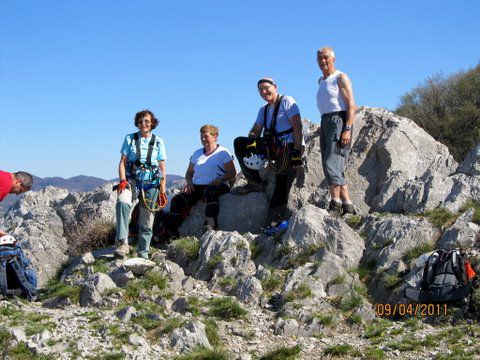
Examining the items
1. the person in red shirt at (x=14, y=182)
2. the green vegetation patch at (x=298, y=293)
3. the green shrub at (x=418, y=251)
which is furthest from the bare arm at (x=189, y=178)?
the green shrub at (x=418, y=251)

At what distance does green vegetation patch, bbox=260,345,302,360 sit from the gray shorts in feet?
14.0

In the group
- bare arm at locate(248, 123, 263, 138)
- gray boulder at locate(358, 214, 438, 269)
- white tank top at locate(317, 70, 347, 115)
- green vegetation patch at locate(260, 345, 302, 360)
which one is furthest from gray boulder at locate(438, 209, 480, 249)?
bare arm at locate(248, 123, 263, 138)

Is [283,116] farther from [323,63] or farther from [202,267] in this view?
[202,267]

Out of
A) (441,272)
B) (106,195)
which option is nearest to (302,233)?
(441,272)

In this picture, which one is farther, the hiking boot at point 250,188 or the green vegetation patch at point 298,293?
→ the hiking boot at point 250,188

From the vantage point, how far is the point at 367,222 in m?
11.6

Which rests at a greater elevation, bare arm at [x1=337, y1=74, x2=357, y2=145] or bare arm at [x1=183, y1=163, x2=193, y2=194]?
bare arm at [x1=337, y1=74, x2=357, y2=145]

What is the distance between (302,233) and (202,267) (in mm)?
1908

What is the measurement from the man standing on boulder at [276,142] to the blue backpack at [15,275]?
15.9 feet

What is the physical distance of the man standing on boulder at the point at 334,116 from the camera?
1123 centimetres

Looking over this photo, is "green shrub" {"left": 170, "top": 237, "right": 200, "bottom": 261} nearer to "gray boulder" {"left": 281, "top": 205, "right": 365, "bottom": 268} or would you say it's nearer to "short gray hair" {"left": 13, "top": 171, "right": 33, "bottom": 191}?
"gray boulder" {"left": 281, "top": 205, "right": 365, "bottom": 268}

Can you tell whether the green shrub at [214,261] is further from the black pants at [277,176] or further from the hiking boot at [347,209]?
the hiking boot at [347,209]

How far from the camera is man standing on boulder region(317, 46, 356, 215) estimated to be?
36.8 feet

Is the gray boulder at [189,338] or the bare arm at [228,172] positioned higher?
the bare arm at [228,172]
